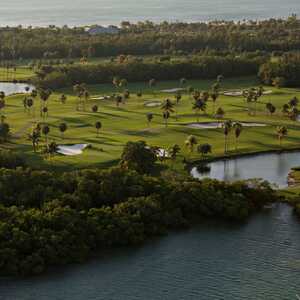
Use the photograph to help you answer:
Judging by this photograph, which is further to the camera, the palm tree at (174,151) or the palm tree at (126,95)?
the palm tree at (126,95)

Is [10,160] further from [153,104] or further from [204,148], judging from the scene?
[153,104]

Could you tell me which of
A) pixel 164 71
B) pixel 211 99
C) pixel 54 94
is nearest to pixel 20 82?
pixel 54 94

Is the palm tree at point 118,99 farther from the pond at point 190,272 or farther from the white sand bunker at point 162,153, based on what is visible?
the pond at point 190,272

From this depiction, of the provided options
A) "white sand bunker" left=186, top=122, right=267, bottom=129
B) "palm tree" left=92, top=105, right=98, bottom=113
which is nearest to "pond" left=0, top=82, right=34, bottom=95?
"palm tree" left=92, top=105, right=98, bottom=113

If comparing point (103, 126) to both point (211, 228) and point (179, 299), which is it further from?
point (179, 299)

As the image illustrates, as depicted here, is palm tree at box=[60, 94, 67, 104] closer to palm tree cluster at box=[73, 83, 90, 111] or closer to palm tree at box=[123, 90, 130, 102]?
palm tree cluster at box=[73, 83, 90, 111]

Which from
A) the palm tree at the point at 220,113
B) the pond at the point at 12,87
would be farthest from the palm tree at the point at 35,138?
the pond at the point at 12,87
